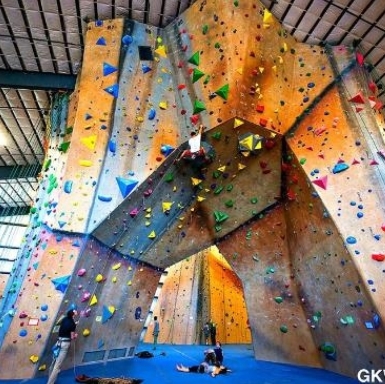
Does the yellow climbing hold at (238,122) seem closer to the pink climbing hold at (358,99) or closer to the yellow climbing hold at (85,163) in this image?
the pink climbing hold at (358,99)

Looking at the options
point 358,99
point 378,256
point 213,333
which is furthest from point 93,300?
point 213,333

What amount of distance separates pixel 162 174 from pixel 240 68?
2.35 meters

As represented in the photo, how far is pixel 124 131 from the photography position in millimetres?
5547

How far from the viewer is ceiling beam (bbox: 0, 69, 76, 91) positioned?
7070mm

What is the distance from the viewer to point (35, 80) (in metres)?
7.15

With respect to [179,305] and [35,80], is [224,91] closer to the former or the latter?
[35,80]

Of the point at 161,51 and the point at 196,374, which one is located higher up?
the point at 161,51

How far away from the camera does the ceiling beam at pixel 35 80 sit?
707 centimetres

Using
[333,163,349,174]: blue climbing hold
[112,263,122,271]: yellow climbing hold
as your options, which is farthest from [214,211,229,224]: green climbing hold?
[333,163,349,174]: blue climbing hold

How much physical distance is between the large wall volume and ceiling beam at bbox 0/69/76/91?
2.81ft

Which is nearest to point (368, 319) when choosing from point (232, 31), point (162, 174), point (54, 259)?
point (162, 174)

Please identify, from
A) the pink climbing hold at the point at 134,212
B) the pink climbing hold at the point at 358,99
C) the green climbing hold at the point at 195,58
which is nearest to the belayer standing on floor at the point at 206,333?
the pink climbing hold at the point at 134,212

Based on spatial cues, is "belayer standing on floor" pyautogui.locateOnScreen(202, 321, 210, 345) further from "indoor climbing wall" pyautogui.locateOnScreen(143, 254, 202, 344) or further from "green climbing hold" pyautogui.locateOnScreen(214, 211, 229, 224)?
"green climbing hold" pyautogui.locateOnScreen(214, 211, 229, 224)

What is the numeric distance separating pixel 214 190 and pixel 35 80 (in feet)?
16.5
